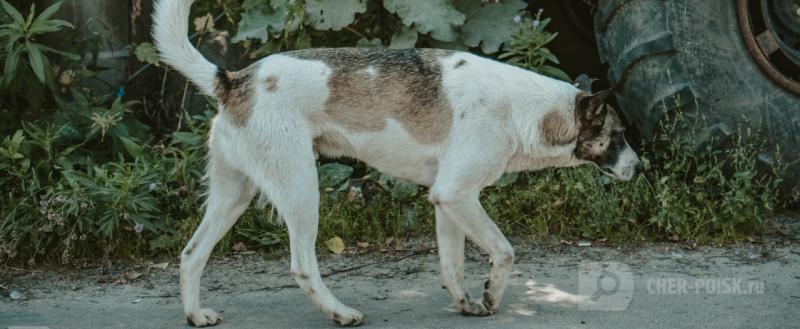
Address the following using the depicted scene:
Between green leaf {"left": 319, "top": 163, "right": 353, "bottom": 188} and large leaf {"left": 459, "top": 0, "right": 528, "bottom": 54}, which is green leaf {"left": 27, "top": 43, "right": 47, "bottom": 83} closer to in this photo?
green leaf {"left": 319, "top": 163, "right": 353, "bottom": 188}

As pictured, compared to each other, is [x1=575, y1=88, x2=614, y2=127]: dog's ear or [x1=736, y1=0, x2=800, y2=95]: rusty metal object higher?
[x1=736, y1=0, x2=800, y2=95]: rusty metal object

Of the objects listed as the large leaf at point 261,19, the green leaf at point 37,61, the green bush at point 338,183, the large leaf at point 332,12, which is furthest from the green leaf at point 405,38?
the green leaf at point 37,61

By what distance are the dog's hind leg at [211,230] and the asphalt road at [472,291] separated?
11cm

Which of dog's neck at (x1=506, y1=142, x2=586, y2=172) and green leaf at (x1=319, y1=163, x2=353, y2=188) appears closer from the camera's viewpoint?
dog's neck at (x1=506, y1=142, x2=586, y2=172)

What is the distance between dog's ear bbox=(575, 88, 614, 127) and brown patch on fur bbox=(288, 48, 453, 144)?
58 centimetres

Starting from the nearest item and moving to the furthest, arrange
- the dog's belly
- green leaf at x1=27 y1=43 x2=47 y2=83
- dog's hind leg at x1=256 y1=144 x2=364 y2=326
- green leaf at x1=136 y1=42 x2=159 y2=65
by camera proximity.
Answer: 1. dog's hind leg at x1=256 y1=144 x2=364 y2=326
2. the dog's belly
3. green leaf at x1=27 y1=43 x2=47 y2=83
4. green leaf at x1=136 y1=42 x2=159 y2=65

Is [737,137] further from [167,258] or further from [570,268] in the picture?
[167,258]

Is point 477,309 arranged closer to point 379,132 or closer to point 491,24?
point 379,132

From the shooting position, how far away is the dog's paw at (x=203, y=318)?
459 cm

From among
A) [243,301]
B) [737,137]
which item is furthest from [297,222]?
[737,137]

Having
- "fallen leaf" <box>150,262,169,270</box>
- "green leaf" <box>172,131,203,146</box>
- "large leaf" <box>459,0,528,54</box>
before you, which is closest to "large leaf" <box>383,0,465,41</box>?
"large leaf" <box>459,0,528,54</box>

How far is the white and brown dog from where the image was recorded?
4480mm

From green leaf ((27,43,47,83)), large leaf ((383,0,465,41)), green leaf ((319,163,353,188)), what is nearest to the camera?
green leaf ((27,43,47,83))

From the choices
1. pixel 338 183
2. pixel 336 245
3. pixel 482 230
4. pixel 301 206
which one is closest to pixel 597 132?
pixel 482 230
